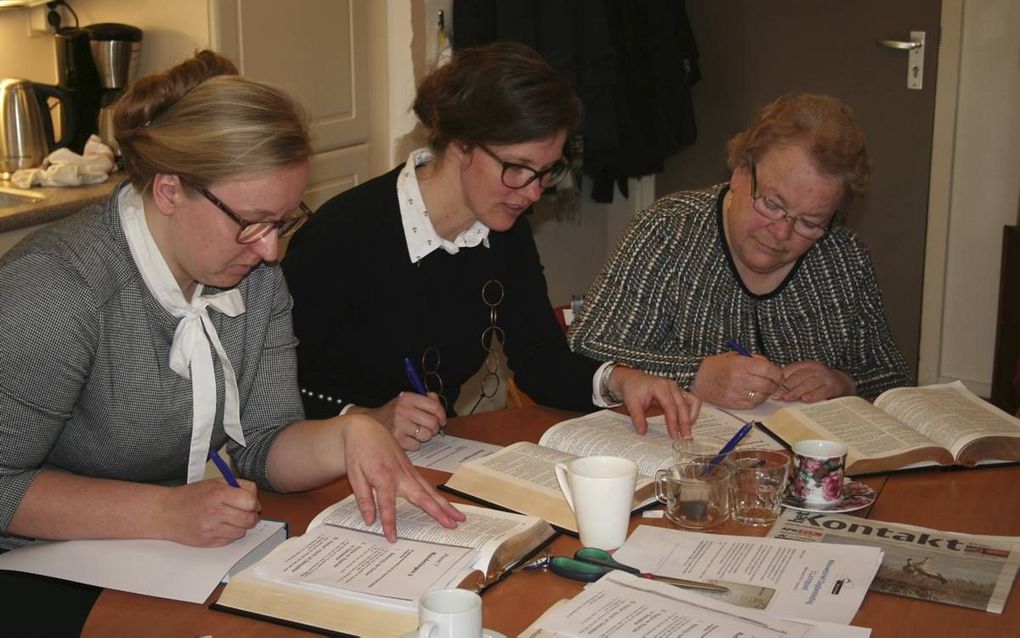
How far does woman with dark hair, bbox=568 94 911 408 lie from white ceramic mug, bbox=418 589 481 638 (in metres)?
1.14

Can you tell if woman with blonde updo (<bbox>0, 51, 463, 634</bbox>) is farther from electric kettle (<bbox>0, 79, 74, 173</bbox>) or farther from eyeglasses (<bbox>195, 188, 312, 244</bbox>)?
electric kettle (<bbox>0, 79, 74, 173</bbox>)

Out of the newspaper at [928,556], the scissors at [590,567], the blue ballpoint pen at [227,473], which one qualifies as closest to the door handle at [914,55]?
the newspaper at [928,556]

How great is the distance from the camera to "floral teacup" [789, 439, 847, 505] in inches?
61.8

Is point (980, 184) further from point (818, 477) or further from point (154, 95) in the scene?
point (154, 95)

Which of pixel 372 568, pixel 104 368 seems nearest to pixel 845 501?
pixel 372 568

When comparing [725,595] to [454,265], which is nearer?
[725,595]

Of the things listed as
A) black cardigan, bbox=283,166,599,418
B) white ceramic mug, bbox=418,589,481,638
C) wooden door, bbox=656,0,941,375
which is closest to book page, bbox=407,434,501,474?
black cardigan, bbox=283,166,599,418

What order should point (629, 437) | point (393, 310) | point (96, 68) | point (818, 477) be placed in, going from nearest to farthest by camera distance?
point (818, 477) < point (629, 437) < point (393, 310) < point (96, 68)

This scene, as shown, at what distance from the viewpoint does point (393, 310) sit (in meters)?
2.09

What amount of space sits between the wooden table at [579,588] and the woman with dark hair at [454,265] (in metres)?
0.33

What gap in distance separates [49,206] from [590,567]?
186cm

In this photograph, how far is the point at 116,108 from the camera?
62.2 inches

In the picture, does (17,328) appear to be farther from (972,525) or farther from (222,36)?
(222,36)

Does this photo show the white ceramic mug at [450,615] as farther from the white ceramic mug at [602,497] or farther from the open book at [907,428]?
the open book at [907,428]
